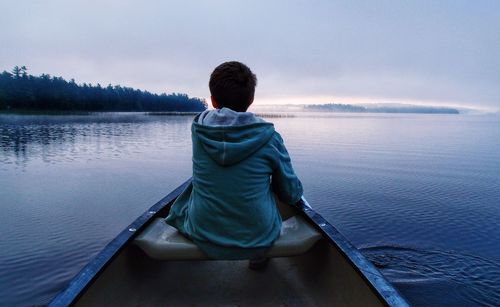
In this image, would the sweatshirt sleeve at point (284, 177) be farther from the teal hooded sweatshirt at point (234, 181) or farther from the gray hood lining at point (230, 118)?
the gray hood lining at point (230, 118)

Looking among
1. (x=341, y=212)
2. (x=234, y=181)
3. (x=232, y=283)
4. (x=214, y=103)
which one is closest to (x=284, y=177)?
(x=234, y=181)

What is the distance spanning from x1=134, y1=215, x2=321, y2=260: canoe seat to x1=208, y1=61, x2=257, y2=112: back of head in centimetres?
114

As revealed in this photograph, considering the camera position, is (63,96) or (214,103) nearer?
(214,103)

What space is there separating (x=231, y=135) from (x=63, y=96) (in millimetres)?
114507

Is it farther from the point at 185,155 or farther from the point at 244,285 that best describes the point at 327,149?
the point at 244,285

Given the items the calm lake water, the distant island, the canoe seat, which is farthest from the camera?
the distant island

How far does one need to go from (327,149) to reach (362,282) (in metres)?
17.1

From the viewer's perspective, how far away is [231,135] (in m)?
2.30

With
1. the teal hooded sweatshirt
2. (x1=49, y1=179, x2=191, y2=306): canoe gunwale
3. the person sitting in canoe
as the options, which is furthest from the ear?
(x1=49, y1=179, x2=191, y2=306): canoe gunwale

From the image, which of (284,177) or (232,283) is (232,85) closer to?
(284,177)

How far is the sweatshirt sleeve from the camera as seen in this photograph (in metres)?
2.54

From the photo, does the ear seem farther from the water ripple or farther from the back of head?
the water ripple

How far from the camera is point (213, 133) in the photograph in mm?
2322

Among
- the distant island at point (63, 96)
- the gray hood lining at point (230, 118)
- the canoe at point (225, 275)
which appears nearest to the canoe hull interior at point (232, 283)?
the canoe at point (225, 275)
